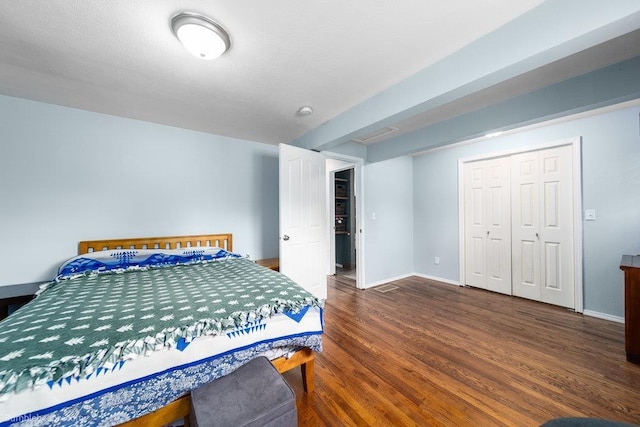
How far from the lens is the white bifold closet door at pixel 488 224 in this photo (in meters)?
3.54

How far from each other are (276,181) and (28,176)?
2592 millimetres

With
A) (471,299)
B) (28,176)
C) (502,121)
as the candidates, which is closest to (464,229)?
(471,299)

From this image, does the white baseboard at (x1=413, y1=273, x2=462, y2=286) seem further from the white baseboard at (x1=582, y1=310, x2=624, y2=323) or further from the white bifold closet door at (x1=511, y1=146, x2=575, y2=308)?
the white baseboard at (x1=582, y1=310, x2=624, y2=323)

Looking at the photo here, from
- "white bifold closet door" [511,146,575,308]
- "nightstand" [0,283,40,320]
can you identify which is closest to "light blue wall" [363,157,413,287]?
"white bifold closet door" [511,146,575,308]

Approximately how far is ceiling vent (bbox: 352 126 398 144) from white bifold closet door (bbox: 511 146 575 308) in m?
1.88

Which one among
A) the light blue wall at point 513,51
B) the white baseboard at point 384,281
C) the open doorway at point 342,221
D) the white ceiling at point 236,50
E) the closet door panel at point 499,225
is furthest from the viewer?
the open doorway at point 342,221

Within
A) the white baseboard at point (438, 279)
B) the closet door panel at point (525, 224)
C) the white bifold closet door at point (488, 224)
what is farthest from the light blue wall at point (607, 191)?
the white baseboard at point (438, 279)

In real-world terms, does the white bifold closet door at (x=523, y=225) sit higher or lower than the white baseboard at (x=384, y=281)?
higher

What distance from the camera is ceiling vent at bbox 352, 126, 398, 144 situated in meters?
3.12

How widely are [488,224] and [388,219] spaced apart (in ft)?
4.92

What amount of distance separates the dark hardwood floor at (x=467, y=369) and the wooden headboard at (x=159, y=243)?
1.75 m

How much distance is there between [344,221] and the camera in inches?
221

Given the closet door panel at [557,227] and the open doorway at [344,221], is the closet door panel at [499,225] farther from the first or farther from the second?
the open doorway at [344,221]

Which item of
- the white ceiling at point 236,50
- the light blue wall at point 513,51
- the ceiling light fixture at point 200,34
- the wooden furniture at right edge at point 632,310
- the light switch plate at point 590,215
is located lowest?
the wooden furniture at right edge at point 632,310
